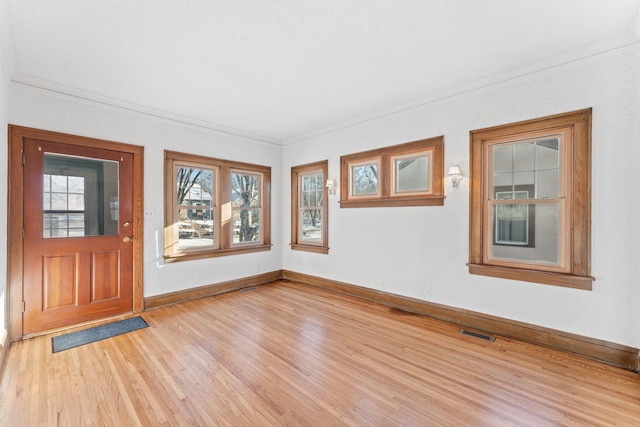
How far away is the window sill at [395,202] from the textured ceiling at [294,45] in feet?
4.27

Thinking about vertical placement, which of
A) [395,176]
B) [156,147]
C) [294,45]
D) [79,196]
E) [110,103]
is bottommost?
[79,196]

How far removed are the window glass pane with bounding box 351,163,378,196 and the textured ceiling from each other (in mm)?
1082

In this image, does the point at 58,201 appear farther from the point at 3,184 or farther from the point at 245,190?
the point at 245,190

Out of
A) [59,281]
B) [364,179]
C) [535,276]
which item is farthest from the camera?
[364,179]

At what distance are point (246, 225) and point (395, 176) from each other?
2.88 metres

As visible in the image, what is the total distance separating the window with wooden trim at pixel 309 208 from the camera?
5141 millimetres

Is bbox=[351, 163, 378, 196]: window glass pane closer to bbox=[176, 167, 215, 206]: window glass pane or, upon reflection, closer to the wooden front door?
bbox=[176, 167, 215, 206]: window glass pane

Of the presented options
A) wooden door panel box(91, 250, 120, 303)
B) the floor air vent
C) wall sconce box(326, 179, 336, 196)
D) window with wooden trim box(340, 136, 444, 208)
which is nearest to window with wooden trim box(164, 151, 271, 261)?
wooden door panel box(91, 250, 120, 303)

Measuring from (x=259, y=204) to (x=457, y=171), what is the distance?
11.8 feet

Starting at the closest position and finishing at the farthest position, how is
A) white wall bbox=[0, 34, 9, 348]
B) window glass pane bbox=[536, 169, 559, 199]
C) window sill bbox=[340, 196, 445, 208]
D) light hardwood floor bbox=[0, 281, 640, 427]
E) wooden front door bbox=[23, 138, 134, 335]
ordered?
1. light hardwood floor bbox=[0, 281, 640, 427]
2. white wall bbox=[0, 34, 9, 348]
3. window glass pane bbox=[536, 169, 559, 199]
4. wooden front door bbox=[23, 138, 134, 335]
5. window sill bbox=[340, 196, 445, 208]

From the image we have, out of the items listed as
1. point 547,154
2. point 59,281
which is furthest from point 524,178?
point 59,281

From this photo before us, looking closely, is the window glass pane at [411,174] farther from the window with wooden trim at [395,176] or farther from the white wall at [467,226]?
the white wall at [467,226]

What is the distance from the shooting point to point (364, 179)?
4617 mm

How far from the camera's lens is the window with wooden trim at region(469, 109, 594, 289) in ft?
9.09
